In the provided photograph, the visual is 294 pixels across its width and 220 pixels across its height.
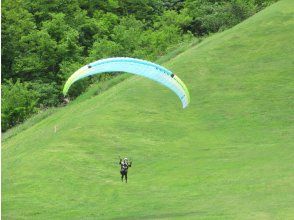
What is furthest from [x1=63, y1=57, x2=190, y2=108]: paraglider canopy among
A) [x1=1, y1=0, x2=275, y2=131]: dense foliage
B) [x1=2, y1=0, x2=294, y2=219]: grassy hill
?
[x1=1, y1=0, x2=275, y2=131]: dense foliage

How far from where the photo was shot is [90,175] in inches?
1241

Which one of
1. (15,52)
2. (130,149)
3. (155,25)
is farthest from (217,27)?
(130,149)

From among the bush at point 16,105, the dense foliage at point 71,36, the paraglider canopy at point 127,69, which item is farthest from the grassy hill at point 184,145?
the dense foliage at point 71,36

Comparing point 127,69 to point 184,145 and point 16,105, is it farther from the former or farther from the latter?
point 16,105

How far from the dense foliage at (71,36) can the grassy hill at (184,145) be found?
8.39 metres

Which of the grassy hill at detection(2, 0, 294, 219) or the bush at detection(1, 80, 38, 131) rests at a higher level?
the bush at detection(1, 80, 38, 131)

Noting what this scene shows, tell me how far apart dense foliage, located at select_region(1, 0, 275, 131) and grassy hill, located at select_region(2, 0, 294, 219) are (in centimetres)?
839

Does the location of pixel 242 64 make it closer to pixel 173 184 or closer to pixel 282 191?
pixel 173 184

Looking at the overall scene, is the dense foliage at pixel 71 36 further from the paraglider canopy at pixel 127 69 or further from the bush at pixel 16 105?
the paraglider canopy at pixel 127 69

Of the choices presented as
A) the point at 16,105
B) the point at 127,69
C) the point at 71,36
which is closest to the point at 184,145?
the point at 127,69

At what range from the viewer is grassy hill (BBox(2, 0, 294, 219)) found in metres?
25.5

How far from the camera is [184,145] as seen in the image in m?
36.8

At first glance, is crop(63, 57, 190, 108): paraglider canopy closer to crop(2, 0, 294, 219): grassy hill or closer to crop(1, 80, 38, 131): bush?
crop(2, 0, 294, 219): grassy hill

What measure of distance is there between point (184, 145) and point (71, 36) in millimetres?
27150
